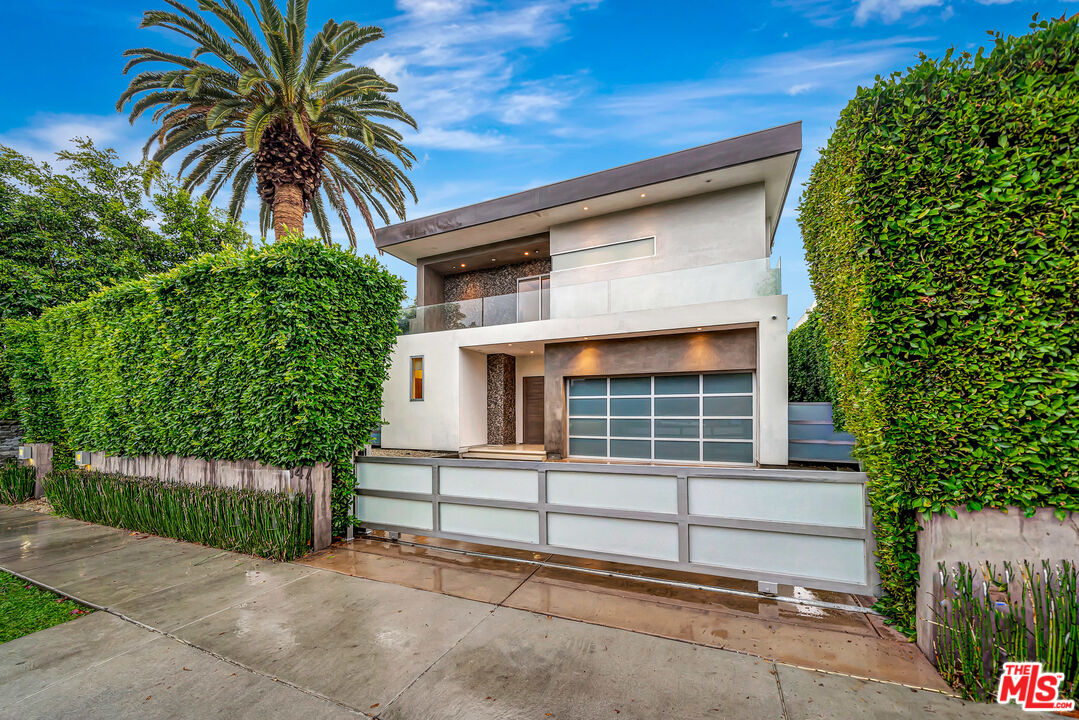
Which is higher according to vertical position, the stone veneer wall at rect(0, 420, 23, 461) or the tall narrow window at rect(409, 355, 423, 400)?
the tall narrow window at rect(409, 355, 423, 400)

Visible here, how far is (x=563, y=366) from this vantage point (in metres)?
11.2

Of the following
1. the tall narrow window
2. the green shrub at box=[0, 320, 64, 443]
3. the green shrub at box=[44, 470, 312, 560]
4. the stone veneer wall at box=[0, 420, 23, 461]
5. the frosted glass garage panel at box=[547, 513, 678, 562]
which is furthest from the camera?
the tall narrow window

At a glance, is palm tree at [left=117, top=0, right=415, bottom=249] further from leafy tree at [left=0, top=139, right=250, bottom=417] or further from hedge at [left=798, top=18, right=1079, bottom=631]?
hedge at [left=798, top=18, right=1079, bottom=631]

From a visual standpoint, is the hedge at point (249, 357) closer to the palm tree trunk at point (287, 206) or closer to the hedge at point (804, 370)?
the palm tree trunk at point (287, 206)

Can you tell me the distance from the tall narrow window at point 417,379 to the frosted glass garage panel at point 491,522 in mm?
7550

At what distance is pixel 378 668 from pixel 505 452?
8.69m

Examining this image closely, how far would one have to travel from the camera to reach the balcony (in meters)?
8.97

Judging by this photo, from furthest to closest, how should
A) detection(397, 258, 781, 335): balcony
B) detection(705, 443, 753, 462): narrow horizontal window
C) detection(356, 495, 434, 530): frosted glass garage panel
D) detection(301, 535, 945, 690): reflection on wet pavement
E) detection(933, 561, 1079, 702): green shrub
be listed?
detection(705, 443, 753, 462): narrow horizontal window < detection(397, 258, 781, 335): balcony < detection(356, 495, 434, 530): frosted glass garage panel < detection(301, 535, 945, 690): reflection on wet pavement < detection(933, 561, 1079, 702): green shrub

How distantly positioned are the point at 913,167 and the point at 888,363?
59.4 inches

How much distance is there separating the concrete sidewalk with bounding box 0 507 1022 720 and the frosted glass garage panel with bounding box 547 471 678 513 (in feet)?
4.58

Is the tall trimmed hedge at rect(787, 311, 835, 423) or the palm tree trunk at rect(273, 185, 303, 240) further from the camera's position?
the tall trimmed hedge at rect(787, 311, 835, 423)

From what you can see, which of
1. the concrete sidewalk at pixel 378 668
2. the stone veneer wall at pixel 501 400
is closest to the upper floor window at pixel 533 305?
the stone veneer wall at pixel 501 400

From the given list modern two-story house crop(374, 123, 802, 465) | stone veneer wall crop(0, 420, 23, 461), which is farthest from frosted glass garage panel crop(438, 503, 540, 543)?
stone veneer wall crop(0, 420, 23, 461)

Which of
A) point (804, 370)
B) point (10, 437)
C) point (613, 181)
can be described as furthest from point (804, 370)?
point (10, 437)
